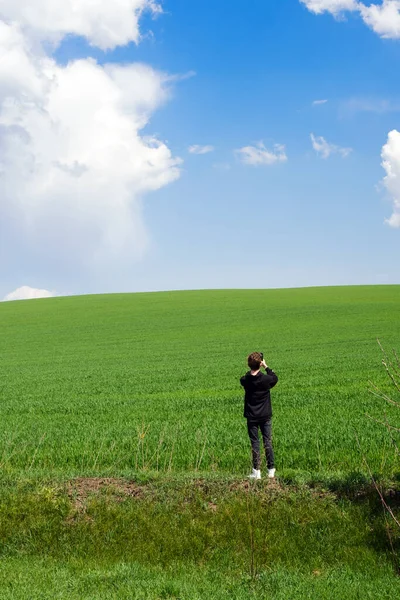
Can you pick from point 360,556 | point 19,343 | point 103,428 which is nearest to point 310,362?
point 103,428

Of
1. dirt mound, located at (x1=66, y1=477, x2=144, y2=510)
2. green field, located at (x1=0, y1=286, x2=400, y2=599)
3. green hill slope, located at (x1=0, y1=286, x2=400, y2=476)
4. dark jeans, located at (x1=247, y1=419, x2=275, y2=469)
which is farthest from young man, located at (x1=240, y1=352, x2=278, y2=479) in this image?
dirt mound, located at (x1=66, y1=477, x2=144, y2=510)

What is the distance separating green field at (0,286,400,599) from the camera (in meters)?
7.73

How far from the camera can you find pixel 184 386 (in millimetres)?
24688

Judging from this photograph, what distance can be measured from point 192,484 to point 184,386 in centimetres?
1459

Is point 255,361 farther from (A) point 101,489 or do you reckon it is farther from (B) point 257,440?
(A) point 101,489

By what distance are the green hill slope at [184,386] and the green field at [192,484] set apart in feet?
0.28

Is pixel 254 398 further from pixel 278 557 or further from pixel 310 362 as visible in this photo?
pixel 310 362

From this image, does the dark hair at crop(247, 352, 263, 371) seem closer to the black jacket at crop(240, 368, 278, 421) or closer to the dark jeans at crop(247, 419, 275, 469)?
the black jacket at crop(240, 368, 278, 421)

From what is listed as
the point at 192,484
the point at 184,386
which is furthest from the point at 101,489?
the point at 184,386

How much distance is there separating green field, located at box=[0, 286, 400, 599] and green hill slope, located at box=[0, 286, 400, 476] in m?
0.08

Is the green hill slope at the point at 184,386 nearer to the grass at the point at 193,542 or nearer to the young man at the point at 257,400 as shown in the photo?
the young man at the point at 257,400

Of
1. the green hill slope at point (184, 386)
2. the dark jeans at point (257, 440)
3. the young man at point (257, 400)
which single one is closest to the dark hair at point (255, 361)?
the young man at point (257, 400)

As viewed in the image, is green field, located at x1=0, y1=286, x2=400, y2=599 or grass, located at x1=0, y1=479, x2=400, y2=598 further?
green field, located at x1=0, y1=286, x2=400, y2=599

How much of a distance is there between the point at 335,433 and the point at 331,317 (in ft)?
135
